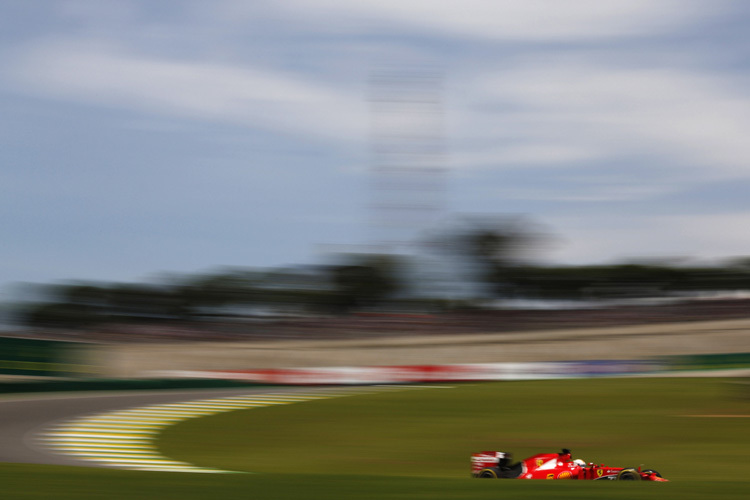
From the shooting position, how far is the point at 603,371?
26.8 metres

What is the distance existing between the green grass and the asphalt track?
161 cm

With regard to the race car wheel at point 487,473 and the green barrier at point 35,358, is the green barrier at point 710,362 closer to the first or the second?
the green barrier at point 35,358

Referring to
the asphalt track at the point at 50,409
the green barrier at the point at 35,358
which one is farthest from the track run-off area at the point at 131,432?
the green barrier at the point at 35,358

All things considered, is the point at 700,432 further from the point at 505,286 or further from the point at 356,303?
the point at 505,286

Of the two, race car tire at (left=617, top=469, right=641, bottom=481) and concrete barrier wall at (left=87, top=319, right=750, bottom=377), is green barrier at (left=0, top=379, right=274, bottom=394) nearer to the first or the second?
concrete barrier wall at (left=87, top=319, right=750, bottom=377)

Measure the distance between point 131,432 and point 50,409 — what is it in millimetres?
4468

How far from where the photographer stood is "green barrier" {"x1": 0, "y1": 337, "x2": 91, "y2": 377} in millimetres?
21906

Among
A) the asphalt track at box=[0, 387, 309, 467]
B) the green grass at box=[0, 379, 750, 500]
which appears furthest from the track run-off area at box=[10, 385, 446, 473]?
the green grass at box=[0, 379, 750, 500]

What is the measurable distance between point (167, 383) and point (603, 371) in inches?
502

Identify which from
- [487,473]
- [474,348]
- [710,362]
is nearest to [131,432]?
[487,473]

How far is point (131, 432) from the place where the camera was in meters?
12.8

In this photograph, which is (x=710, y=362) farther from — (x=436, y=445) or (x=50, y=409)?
(x=50, y=409)

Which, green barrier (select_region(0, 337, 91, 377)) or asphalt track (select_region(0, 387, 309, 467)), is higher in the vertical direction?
green barrier (select_region(0, 337, 91, 377))

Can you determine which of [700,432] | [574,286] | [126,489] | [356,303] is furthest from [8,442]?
[574,286]
